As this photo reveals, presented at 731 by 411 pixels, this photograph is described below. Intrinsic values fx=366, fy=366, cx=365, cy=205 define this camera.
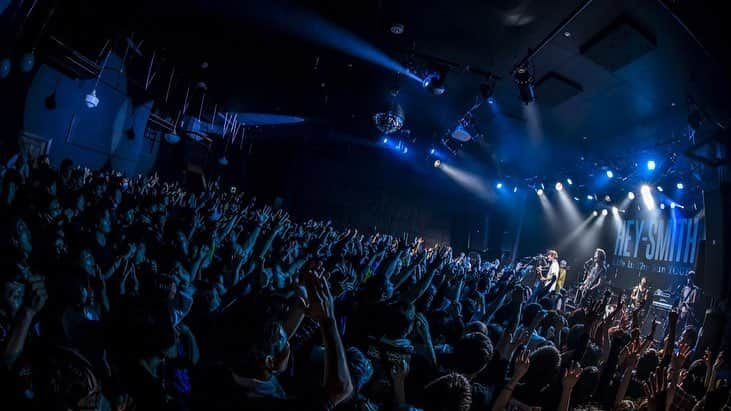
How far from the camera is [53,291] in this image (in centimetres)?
232

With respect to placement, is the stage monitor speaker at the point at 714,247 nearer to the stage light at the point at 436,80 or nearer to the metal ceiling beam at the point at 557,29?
the metal ceiling beam at the point at 557,29

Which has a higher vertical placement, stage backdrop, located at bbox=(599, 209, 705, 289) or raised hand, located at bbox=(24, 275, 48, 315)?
stage backdrop, located at bbox=(599, 209, 705, 289)

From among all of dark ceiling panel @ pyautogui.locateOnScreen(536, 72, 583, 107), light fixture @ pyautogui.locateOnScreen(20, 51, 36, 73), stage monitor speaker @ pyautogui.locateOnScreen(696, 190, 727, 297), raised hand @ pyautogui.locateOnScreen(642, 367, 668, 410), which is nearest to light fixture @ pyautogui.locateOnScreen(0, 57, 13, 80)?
light fixture @ pyautogui.locateOnScreen(20, 51, 36, 73)

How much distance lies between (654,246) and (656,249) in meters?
0.13

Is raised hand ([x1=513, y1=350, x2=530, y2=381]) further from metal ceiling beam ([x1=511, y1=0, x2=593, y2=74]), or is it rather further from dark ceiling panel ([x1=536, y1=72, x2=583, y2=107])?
dark ceiling panel ([x1=536, y1=72, x2=583, y2=107])

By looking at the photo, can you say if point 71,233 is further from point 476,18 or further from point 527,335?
point 476,18

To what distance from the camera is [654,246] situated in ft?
38.1

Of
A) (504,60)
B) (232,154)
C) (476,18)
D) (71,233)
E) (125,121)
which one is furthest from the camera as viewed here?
(232,154)

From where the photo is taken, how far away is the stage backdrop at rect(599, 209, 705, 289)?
1031cm

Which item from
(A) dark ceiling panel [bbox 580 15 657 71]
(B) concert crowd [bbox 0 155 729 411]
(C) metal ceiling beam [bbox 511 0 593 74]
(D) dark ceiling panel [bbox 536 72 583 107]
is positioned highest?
(D) dark ceiling panel [bbox 536 72 583 107]

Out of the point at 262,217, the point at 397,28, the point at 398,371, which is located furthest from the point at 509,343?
the point at 397,28

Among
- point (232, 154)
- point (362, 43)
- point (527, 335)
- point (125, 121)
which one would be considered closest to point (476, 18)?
point (362, 43)

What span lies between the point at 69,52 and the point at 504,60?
34.1 ft

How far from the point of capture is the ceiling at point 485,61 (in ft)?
19.6
